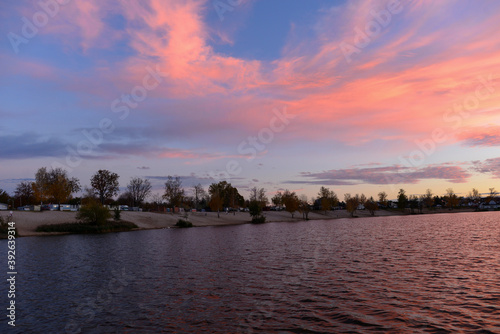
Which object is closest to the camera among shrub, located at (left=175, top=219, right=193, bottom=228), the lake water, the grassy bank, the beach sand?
the lake water

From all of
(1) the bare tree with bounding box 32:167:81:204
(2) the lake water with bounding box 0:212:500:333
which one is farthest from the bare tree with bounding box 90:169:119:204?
(2) the lake water with bounding box 0:212:500:333

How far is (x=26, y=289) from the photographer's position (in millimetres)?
27203

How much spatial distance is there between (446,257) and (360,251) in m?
10.8

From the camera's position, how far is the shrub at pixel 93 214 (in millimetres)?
95062

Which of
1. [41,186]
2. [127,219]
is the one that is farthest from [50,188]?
[127,219]

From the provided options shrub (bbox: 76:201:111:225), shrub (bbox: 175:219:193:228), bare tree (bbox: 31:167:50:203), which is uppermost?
bare tree (bbox: 31:167:50:203)

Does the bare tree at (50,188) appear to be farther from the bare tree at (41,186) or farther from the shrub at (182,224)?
the shrub at (182,224)

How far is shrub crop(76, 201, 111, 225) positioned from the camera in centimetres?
9506

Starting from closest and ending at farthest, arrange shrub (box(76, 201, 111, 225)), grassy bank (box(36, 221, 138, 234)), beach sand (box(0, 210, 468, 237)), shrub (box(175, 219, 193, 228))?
1. beach sand (box(0, 210, 468, 237))
2. grassy bank (box(36, 221, 138, 234))
3. shrub (box(76, 201, 111, 225))
4. shrub (box(175, 219, 193, 228))

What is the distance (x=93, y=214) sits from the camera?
315 feet

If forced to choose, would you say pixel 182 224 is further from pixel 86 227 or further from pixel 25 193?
pixel 25 193

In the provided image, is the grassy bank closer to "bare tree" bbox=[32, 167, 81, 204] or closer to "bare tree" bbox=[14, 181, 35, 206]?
"bare tree" bbox=[32, 167, 81, 204]

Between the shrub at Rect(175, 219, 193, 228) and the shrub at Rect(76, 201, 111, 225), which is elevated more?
the shrub at Rect(76, 201, 111, 225)

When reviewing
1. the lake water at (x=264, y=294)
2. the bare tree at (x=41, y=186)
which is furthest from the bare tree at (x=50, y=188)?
the lake water at (x=264, y=294)
